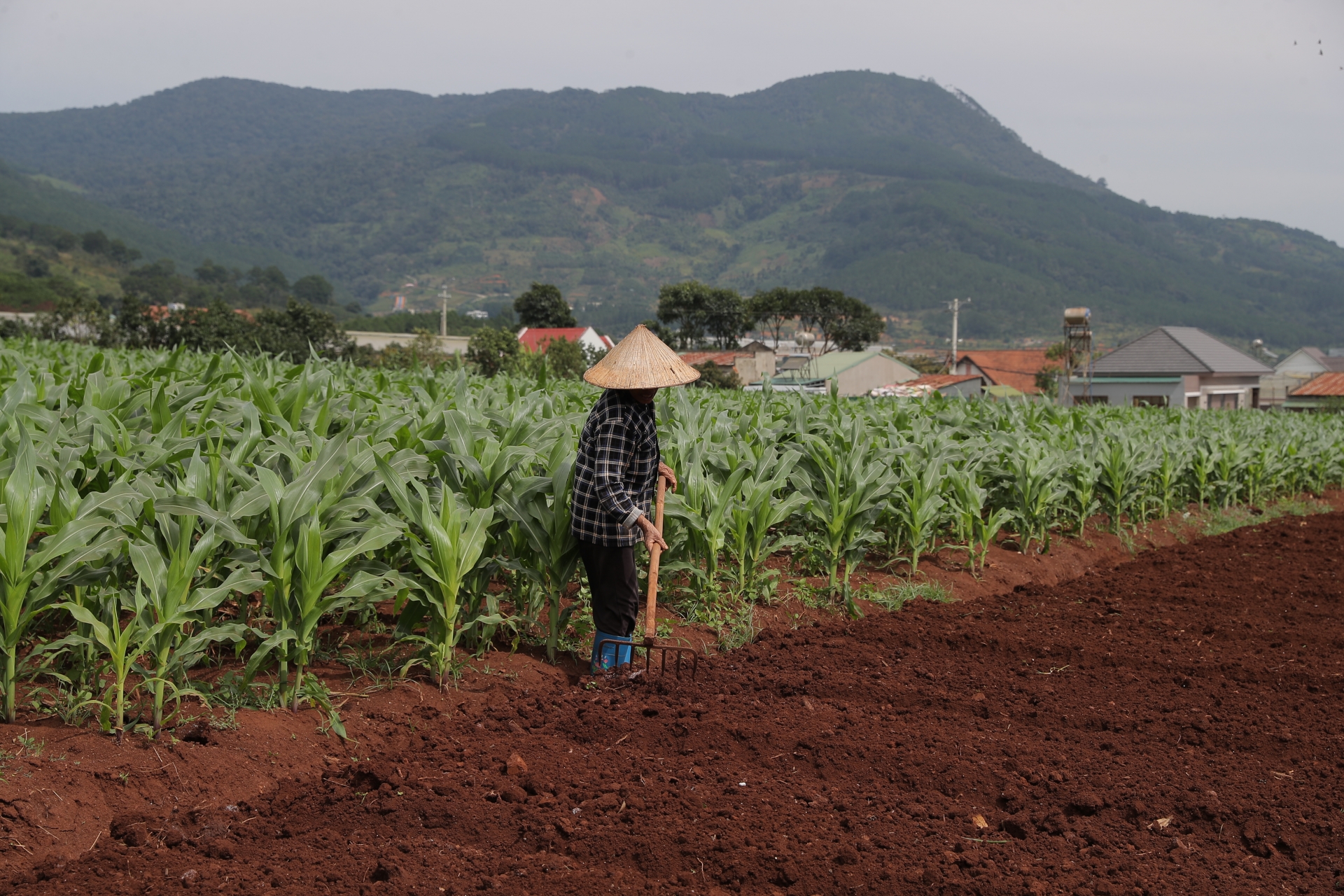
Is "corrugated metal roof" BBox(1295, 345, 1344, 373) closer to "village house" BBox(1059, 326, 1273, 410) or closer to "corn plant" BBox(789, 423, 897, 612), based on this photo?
"village house" BBox(1059, 326, 1273, 410)

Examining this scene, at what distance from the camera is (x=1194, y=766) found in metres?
3.30

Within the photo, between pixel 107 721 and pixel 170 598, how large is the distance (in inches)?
17.1

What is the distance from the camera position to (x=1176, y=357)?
55.5m

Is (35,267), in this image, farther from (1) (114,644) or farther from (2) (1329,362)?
(2) (1329,362)

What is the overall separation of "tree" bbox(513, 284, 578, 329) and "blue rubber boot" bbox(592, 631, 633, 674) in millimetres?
87602

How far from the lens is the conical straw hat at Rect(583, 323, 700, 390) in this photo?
12.8ft

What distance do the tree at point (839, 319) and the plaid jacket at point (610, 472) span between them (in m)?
89.4

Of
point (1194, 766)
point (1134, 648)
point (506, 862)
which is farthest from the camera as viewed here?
point (1134, 648)

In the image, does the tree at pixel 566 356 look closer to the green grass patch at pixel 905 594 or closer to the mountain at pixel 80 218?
the green grass patch at pixel 905 594

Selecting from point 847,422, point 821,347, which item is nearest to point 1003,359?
point 821,347

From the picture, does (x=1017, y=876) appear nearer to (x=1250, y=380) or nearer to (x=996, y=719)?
(x=996, y=719)

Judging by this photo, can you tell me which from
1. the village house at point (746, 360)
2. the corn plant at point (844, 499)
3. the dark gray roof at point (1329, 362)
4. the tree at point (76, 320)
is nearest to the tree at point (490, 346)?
the village house at point (746, 360)

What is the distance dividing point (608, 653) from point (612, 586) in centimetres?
→ 33

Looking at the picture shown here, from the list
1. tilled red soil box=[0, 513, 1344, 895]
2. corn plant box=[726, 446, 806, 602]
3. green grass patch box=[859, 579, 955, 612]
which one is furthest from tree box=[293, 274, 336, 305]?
tilled red soil box=[0, 513, 1344, 895]
